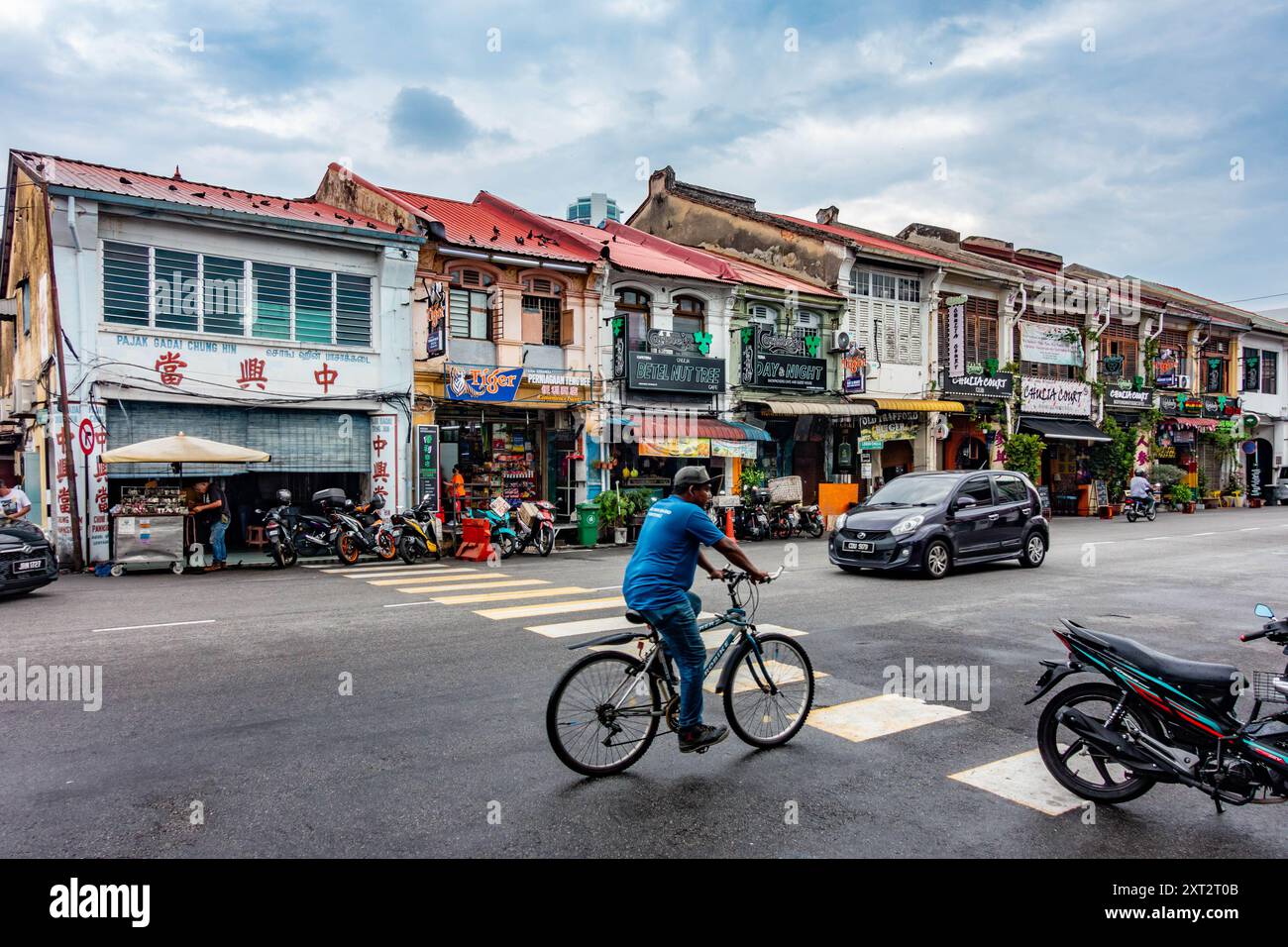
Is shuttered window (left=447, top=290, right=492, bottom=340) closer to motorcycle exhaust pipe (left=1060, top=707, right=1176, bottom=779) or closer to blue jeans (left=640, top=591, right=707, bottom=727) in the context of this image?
blue jeans (left=640, top=591, right=707, bottom=727)

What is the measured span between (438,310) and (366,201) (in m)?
5.08

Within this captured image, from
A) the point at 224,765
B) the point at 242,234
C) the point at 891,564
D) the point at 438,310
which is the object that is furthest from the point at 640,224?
the point at 224,765

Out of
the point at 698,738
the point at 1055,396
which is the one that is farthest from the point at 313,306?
the point at 1055,396

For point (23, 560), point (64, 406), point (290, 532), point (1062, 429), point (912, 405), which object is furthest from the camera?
point (1062, 429)

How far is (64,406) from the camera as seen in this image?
14969 millimetres

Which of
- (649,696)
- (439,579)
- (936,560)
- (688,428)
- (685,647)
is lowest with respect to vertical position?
(439,579)

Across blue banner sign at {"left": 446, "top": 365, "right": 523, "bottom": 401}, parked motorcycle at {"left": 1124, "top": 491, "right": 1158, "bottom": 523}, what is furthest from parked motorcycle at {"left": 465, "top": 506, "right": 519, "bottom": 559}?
parked motorcycle at {"left": 1124, "top": 491, "right": 1158, "bottom": 523}

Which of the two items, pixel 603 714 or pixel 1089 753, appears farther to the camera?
→ pixel 603 714

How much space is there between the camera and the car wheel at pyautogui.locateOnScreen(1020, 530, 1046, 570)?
47.6 feet

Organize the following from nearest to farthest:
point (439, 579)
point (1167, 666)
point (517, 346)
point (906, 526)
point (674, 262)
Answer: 1. point (1167, 666)
2. point (906, 526)
3. point (439, 579)
4. point (517, 346)
5. point (674, 262)

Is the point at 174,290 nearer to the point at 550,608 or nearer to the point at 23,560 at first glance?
the point at 23,560

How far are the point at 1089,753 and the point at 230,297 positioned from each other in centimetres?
1698
